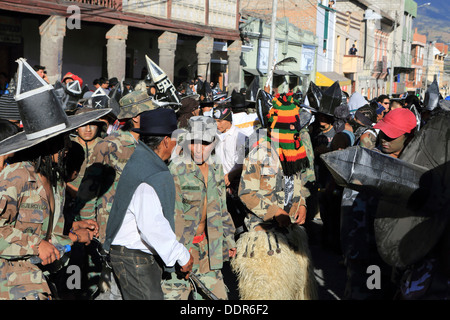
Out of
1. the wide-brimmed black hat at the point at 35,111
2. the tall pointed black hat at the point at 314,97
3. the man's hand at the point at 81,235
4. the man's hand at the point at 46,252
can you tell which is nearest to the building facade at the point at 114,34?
the tall pointed black hat at the point at 314,97

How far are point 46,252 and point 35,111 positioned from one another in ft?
3.00

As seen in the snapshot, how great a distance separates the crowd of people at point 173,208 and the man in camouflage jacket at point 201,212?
1 centimetres

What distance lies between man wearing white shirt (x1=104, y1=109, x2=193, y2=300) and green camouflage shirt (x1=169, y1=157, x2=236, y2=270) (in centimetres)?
61

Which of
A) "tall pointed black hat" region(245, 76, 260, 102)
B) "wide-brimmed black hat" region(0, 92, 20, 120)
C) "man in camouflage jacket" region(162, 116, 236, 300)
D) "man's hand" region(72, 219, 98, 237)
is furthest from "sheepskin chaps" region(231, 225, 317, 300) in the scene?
"tall pointed black hat" region(245, 76, 260, 102)

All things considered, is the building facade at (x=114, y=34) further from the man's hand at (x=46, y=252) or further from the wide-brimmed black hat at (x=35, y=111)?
the man's hand at (x=46, y=252)

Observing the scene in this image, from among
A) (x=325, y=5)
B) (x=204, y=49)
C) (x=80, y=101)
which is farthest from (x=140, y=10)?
(x=325, y=5)

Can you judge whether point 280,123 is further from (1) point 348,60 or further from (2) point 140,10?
(1) point 348,60

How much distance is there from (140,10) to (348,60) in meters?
35.4

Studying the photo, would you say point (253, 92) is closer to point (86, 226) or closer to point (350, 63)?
point (86, 226)

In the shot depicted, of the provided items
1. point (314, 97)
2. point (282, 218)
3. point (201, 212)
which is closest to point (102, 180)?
point (201, 212)

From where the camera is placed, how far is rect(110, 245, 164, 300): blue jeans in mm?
4133

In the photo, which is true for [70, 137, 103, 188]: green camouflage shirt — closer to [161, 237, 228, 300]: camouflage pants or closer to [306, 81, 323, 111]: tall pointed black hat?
[161, 237, 228, 300]: camouflage pants

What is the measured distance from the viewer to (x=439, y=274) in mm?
3150

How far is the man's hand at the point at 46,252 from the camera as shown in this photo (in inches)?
151
